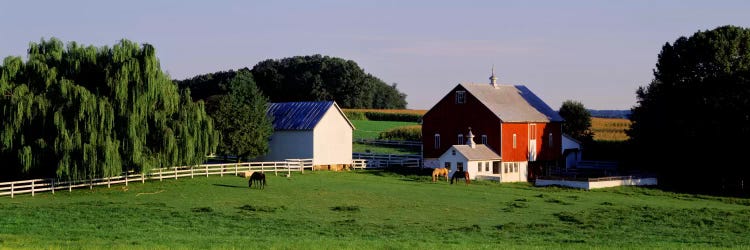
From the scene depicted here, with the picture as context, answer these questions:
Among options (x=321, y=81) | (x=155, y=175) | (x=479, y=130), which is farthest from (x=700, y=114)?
(x=321, y=81)

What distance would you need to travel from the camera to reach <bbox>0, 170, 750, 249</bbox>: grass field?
27.7 meters

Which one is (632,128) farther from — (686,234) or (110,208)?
(110,208)

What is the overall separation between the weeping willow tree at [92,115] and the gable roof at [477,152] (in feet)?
58.1

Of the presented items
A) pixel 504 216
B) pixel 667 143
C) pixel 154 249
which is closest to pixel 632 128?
pixel 667 143

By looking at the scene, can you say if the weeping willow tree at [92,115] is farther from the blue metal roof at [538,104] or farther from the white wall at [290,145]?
the blue metal roof at [538,104]

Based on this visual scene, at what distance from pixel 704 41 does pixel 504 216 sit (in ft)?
96.8

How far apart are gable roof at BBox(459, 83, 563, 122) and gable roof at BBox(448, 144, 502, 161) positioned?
2.40 m

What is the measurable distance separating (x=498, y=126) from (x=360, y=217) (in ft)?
87.8

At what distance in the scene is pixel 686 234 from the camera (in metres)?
32.6

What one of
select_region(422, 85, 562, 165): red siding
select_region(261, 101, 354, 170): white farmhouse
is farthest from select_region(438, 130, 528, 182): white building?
select_region(261, 101, 354, 170): white farmhouse

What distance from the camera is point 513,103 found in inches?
2584

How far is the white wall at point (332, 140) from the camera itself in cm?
6094

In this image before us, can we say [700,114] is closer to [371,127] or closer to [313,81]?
[371,127]

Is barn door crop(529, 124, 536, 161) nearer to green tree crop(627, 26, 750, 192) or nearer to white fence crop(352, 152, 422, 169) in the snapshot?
green tree crop(627, 26, 750, 192)
